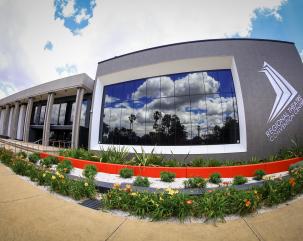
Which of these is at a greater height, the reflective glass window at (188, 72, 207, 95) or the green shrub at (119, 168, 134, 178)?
the reflective glass window at (188, 72, 207, 95)

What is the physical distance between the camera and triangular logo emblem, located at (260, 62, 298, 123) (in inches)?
496

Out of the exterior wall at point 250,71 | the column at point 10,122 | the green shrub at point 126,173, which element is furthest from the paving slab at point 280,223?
the column at point 10,122

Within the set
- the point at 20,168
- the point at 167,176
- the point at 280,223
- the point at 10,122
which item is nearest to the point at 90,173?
the point at 20,168

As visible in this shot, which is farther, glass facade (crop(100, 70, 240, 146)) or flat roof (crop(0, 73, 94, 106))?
flat roof (crop(0, 73, 94, 106))

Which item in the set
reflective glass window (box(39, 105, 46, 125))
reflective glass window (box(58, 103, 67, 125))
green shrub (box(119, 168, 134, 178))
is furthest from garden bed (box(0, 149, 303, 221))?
reflective glass window (box(39, 105, 46, 125))

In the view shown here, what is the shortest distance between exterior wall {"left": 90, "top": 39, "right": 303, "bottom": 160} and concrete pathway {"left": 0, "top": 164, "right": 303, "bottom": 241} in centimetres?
874

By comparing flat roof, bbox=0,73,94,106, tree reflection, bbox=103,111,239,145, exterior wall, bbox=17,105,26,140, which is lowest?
tree reflection, bbox=103,111,239,145

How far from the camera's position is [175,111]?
14.5 meters

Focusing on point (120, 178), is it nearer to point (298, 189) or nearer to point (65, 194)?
point (65, 194)

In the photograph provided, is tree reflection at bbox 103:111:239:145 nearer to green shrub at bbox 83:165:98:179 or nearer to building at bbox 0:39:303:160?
building at bbox 0:39:303:160

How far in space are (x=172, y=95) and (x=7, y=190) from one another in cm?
1238

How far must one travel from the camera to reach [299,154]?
11211 millimetres

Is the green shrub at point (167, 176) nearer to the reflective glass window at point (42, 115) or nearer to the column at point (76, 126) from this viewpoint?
the column at point (76, 126)

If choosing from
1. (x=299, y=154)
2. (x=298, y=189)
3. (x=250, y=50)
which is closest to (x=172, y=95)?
(x=250, y=50)
